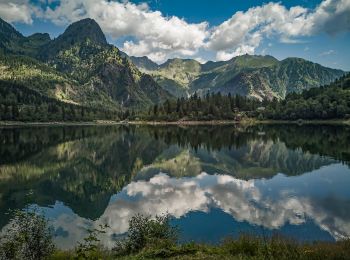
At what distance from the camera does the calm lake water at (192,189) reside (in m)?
41.0

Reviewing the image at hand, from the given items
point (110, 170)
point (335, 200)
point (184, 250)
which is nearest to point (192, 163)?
point (110, 170)

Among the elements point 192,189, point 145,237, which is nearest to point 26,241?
point 145,237

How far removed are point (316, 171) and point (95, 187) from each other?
48.2 meters

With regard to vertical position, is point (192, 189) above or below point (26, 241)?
below

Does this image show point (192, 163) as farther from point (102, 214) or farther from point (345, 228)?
point (345, 228)

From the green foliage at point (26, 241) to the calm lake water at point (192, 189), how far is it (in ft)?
9.50

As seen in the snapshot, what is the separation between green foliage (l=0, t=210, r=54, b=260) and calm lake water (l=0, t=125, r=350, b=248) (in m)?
2.90

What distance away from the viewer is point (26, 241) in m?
22.1

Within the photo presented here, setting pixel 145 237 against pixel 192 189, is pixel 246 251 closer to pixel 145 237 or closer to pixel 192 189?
pixel 145 237

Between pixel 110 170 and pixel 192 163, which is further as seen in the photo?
pixel 192 163

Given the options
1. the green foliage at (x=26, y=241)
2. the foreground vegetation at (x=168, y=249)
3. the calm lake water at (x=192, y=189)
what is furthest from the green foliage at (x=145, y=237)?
the calm lake water at (x=192, y=189)

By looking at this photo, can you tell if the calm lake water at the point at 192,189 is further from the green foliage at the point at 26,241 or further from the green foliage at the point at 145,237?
the green foliage at the point at 145,237

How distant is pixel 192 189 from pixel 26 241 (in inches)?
1740

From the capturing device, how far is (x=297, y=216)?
43.9 metres
